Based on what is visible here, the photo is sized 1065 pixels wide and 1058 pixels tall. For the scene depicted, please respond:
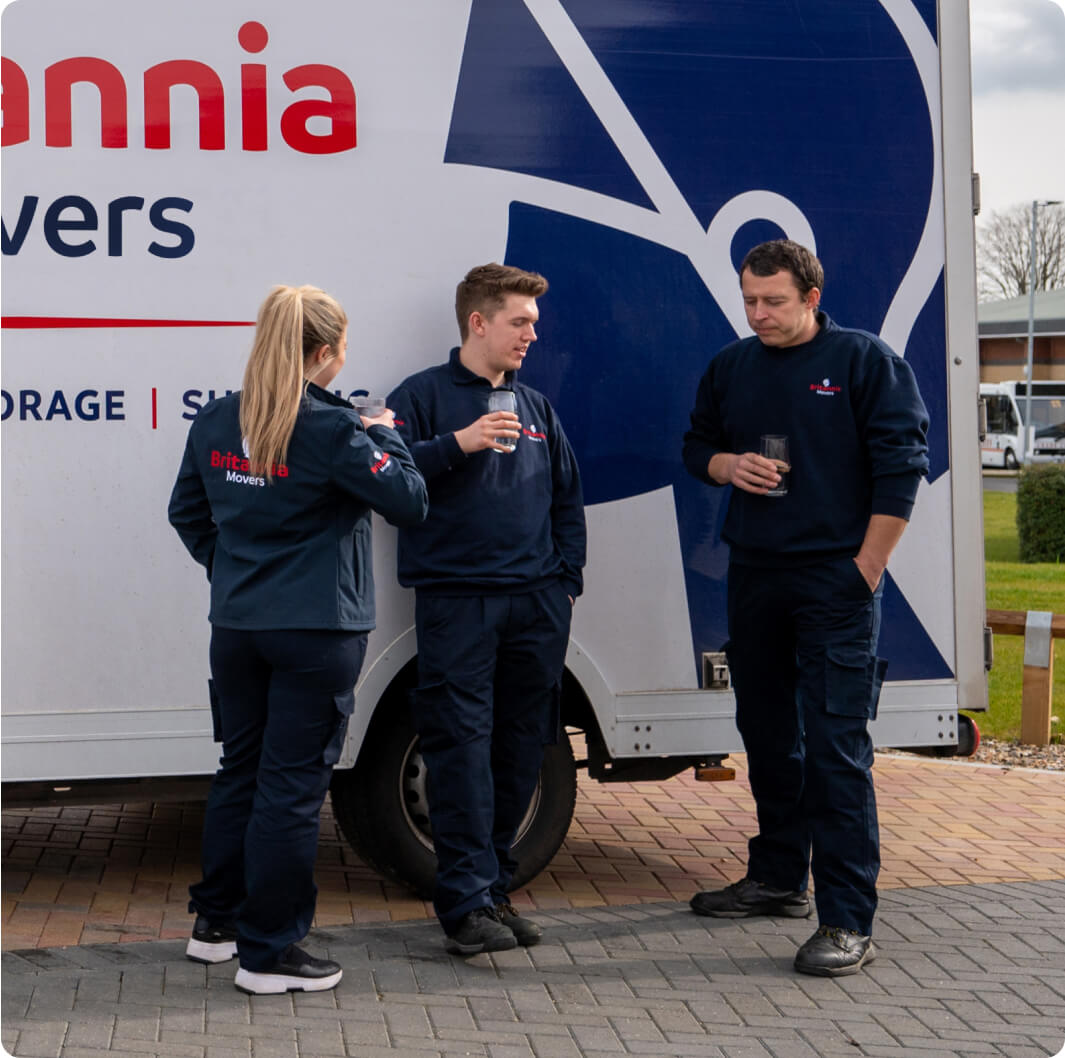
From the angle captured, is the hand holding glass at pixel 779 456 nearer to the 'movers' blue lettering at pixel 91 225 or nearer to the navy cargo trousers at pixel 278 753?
the navy cargo trousers at pixel 278 753

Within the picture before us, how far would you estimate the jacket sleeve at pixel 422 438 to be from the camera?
14.2 ft

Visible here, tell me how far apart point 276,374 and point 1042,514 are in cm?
1403

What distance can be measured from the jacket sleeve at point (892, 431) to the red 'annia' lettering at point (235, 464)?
1.72m

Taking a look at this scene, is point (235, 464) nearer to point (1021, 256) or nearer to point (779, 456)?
point (779, 456)

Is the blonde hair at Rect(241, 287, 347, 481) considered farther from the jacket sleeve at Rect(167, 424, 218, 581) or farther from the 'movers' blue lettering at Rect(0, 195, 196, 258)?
the 'movers' blue lettering at Rect(0, 195, 196, 258)

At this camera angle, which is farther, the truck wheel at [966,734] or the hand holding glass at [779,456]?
the truck wheel at [966,734]

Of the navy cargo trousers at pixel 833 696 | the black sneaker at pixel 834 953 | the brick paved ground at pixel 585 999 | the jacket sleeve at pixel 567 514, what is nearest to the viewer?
the brick paved ground at pixel 585 999

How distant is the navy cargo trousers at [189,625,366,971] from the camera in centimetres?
396

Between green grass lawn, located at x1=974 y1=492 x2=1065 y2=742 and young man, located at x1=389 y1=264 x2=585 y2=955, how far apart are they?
10.8 ft

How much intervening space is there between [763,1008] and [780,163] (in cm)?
266

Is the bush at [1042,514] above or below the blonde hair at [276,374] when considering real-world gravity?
below

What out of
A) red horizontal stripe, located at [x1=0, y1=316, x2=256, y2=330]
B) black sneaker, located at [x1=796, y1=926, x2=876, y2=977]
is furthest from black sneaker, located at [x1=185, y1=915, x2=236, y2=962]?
red horizontal stripe, located at [x1=0, y1=316, x2=256, y2=330]

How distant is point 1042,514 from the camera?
16.4 metres

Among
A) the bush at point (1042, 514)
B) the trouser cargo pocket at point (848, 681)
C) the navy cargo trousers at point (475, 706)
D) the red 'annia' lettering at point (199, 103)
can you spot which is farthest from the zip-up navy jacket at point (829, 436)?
the bush at point (1042, 514)
